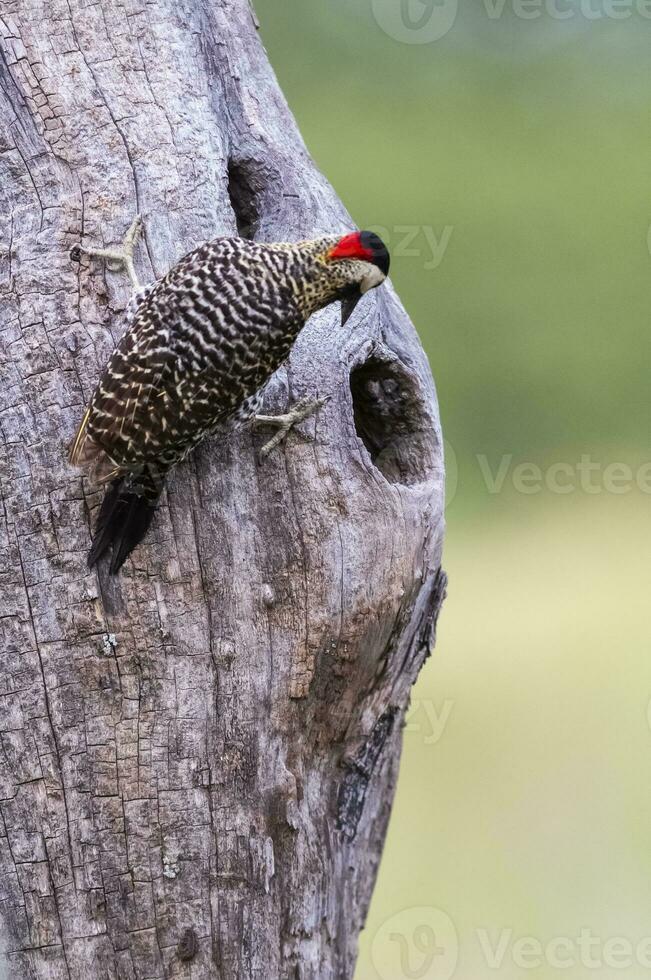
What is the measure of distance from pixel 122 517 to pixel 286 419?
49cm

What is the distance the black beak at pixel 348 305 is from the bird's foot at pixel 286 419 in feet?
0.83

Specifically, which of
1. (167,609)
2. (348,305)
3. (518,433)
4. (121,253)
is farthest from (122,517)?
(518,433)

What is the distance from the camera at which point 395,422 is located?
297 centimetres

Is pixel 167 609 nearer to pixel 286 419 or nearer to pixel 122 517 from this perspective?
pixel 122 517

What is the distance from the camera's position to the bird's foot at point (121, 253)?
2611 millimetres

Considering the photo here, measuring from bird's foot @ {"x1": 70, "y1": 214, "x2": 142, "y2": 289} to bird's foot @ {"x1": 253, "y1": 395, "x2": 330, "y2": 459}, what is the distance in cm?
49

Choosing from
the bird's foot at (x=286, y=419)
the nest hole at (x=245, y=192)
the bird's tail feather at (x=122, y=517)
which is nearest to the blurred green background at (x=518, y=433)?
the nest hole at (x=245, y=192)

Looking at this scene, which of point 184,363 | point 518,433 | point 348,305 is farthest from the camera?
point 518,433

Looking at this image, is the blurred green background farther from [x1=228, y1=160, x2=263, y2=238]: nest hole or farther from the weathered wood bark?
the weathered wood bark

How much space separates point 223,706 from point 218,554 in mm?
388

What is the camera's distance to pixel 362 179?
699 cm

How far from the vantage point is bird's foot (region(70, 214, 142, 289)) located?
261 centimetres

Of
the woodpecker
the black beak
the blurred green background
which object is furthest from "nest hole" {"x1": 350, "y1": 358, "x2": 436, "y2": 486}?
the blurred green background

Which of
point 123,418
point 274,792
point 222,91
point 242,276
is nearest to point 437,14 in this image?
point 222,91
